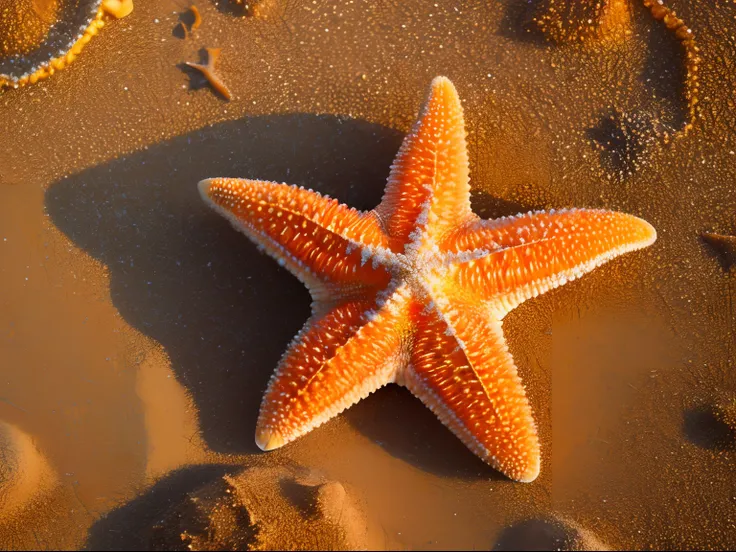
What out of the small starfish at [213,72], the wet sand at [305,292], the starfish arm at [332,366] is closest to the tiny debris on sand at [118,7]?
the wet sand at [305,292]

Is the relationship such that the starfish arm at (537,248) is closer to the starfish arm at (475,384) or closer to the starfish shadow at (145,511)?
the starfish arm at (475,384)

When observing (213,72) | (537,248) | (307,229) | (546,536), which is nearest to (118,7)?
(213,72)

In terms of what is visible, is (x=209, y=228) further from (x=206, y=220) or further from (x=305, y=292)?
(x=305, y=292)

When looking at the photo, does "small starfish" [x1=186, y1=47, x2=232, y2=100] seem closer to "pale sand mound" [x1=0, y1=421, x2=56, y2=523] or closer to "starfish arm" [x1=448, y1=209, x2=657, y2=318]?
"starfish arm" [x1=448, y1=209, x2=657, y2=318]

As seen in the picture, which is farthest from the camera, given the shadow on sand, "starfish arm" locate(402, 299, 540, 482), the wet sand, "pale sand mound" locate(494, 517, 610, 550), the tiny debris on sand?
the tiny debris on sand

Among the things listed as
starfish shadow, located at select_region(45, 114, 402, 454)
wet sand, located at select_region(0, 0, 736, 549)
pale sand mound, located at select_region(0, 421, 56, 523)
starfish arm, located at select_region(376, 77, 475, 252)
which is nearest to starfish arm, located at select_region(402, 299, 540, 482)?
wet sand, located at select_region(0, 0, 736, 549)
